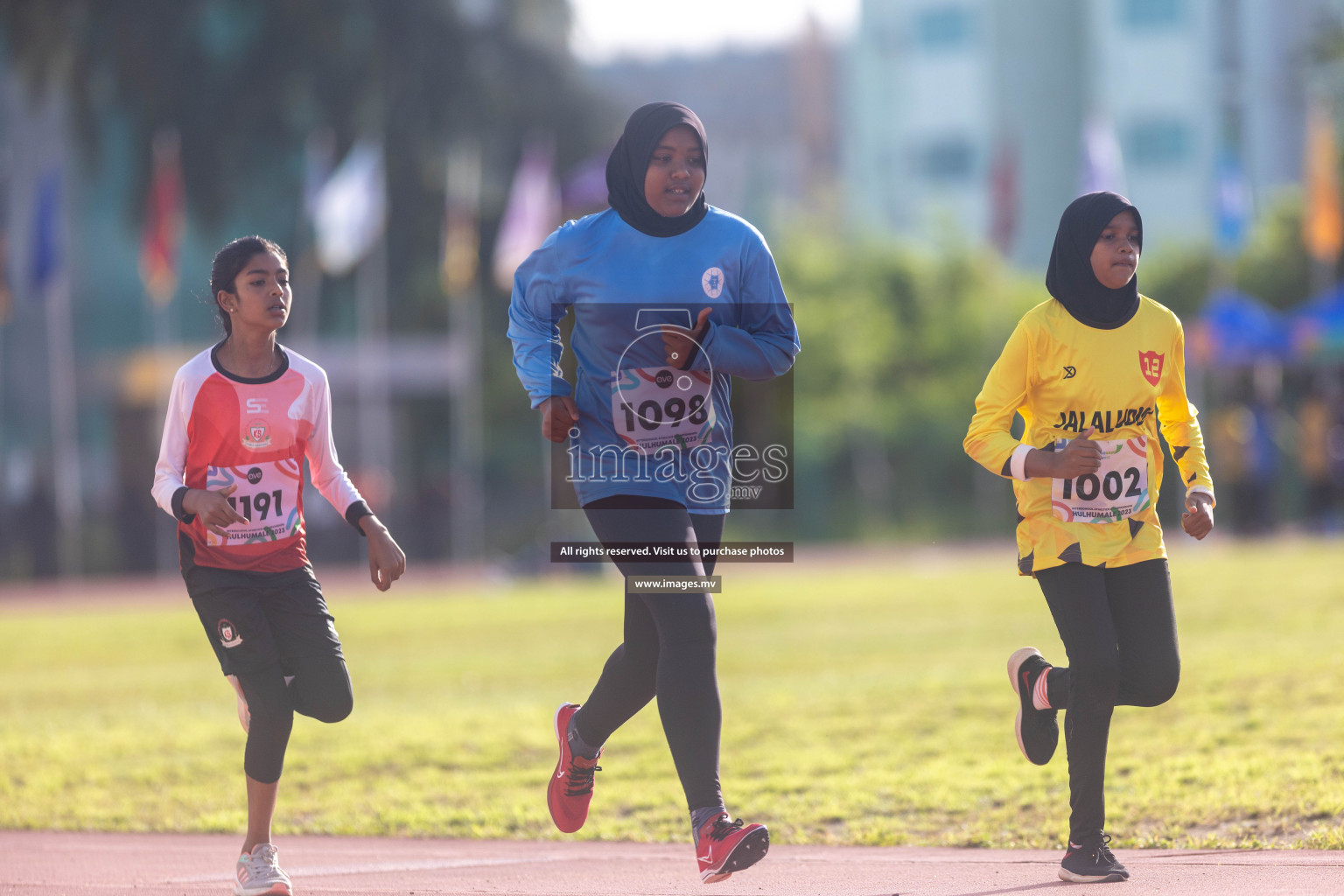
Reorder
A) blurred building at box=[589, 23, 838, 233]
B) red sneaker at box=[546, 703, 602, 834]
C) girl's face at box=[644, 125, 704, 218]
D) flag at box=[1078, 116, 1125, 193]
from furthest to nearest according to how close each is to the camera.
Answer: blurred building at box=[589, 23, 838, 233], flag at box=[1078, 116, 1125, 193], red sneaker at box=[546, 703, 602, 834], girl's face at box=[644, 125, 704, 218]

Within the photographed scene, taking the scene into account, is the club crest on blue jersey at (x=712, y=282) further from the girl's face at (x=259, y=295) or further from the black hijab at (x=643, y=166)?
the girl's face at (x=259, y=295)

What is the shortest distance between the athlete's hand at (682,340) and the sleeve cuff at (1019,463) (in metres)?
0.98

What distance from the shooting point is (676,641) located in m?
5.04

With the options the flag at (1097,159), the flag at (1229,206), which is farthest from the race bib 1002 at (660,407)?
the flag at (1229,206)

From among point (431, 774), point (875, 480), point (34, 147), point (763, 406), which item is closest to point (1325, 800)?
point (431, 774)

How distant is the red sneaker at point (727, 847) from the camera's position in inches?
186

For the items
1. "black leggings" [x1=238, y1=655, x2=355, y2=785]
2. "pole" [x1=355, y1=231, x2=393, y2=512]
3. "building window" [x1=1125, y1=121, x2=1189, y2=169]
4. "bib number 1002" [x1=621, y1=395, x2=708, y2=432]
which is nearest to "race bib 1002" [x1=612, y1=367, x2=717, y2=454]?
"bib number 1002" [x1=621, y1=395, x2=708, y2=432]

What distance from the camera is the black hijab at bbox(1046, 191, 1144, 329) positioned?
205 inches

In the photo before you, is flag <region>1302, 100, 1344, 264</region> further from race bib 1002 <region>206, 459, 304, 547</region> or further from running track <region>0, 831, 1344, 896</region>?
race bib 1002 <region>206, 459, 304, 547</region>

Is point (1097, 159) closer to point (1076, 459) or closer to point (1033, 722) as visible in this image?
point (1033, 722)

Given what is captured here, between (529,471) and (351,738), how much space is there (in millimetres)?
26838

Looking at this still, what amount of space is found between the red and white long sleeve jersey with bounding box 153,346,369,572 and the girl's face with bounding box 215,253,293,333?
0.49 feet

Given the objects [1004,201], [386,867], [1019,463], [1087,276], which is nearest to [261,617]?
[386,867]

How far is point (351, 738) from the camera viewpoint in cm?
987
